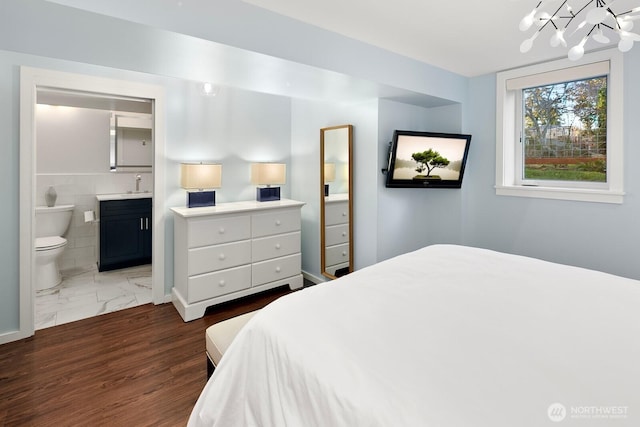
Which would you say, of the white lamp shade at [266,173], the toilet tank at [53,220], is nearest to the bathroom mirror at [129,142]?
the toilet tank at [53,220]

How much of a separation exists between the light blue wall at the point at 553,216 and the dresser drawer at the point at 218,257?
7.38ft

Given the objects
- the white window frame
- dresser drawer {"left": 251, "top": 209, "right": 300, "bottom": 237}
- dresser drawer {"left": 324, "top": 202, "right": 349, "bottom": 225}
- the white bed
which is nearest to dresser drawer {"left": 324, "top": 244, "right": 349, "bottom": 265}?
dresser drawer {"left": 324, "top": 202, "right": 349, "bottom": 225}

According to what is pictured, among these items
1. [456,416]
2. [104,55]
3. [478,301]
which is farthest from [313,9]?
[456,416]

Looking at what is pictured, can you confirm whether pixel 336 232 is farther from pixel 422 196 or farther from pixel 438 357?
pixel 438 357

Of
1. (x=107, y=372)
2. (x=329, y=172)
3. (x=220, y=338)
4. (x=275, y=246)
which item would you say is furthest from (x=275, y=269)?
(x=220, y=338)

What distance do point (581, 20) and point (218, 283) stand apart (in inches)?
131

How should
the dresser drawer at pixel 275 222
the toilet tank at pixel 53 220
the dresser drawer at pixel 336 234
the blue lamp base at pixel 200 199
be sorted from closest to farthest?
the blue lamp base at pixel 200 199 < the dresser drawer at pixel 275 222 < the dresser drawer at pixel 336 234 < the toilet tank at pixel 53 220

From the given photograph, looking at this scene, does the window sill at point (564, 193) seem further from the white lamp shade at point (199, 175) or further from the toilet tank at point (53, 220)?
the toilet tank at point (53, 220)

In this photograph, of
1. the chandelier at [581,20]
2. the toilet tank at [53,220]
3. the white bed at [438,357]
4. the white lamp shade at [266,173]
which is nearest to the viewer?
A: the white bed at [438,357]

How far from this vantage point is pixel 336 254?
3553 millimetres

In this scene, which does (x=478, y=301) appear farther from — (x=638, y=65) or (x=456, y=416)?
(x=638, y=65)

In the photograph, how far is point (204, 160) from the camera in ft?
11.3

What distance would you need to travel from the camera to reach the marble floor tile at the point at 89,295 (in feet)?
9.91

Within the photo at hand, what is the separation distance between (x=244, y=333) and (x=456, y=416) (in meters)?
0.75
